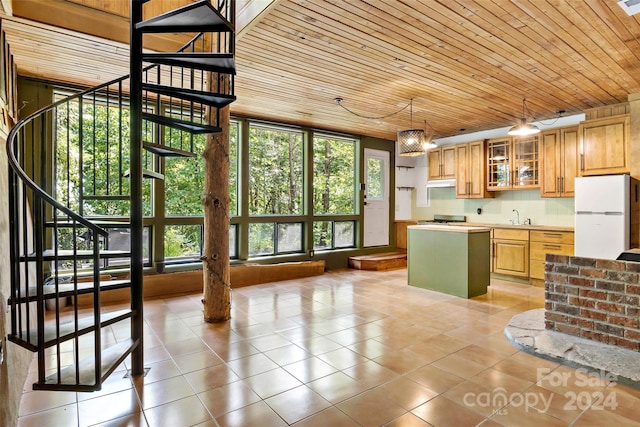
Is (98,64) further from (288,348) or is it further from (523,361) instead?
(523,361)

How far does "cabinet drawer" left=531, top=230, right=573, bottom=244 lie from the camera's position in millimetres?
5137

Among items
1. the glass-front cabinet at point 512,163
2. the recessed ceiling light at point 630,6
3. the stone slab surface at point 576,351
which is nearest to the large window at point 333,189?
the glass-front cabinet at point 512,163

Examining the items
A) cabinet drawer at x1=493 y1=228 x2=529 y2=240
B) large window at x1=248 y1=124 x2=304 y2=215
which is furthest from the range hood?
large window at x1=248 y1=124 x2=304 y2=215

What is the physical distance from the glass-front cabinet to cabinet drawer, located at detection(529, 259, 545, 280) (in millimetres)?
1234

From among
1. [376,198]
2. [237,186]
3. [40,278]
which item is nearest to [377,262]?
[376,198]

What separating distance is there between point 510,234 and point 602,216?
132 centimetres

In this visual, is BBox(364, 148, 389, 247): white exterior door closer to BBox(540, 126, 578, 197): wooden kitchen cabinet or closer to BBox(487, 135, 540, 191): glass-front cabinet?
BBox(487, 135, 540, 191): glass-front cabinet

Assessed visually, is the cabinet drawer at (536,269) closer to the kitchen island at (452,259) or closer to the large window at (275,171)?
the kitchen island at (452,259)

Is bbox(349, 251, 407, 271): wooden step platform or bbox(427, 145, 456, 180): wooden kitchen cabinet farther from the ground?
bbox(427, 145, 456, 180): wooden kitchen cabinet

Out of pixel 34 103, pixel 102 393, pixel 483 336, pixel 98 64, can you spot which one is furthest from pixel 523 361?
pixel 34 103

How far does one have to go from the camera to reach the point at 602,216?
458 cm

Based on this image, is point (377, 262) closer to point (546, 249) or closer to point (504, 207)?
point (504, 207)

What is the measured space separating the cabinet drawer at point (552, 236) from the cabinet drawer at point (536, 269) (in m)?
0.34

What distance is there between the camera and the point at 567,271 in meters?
3.16
